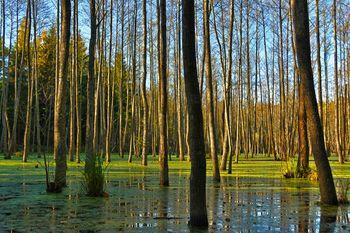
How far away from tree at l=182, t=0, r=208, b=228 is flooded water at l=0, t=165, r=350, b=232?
0.26m

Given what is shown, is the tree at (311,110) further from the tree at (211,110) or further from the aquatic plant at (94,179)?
the tree at (211,110)

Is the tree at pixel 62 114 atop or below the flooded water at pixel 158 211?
atop

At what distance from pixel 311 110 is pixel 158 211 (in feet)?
10.4

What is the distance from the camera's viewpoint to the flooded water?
17.9ft

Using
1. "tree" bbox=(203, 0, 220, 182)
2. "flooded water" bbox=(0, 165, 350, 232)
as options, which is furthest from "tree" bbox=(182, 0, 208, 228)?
"tree" bbox=(203, 0, 220, 182)

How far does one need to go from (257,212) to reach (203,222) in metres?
1.74

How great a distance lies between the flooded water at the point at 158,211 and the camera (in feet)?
17.9

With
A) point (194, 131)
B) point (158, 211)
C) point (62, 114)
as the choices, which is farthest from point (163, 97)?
point (194, 131)

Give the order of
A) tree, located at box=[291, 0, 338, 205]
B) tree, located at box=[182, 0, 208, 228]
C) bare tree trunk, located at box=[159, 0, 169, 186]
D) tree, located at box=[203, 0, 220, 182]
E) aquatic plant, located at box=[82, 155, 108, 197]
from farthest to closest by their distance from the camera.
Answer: tree, located at box=[203, 0, 220, 182]
bare tree trunk, located at box=[159, 0, 169, 186]
aquatic plant, located at box=[82, 155, 108, 197]
tree, located at box=[291, 0, 338, 205]
tree, located at box=[182, 0, 208, 228]

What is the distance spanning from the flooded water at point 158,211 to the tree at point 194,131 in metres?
0.26

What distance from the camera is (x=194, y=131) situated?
17.7 ft

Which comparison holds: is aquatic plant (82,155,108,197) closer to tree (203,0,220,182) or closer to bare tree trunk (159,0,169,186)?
bare tree trunk (159,0,169,186)

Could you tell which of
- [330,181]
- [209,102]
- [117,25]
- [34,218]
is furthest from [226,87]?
[117,25]

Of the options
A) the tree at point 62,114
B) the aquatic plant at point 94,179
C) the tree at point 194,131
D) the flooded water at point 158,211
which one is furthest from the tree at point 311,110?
the tree at point 62,114
